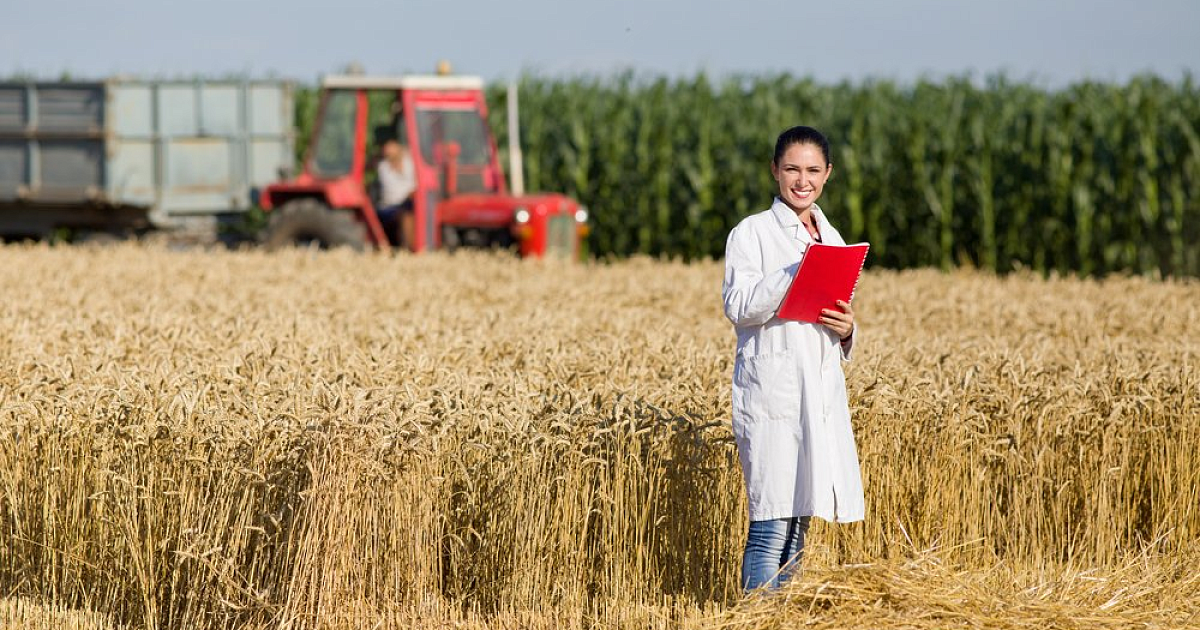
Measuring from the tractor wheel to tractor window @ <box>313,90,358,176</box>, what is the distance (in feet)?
1.41

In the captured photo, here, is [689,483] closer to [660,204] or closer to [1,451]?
[1,451]

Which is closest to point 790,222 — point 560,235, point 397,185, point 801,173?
point 801,173

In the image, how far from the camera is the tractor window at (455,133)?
13594 mm

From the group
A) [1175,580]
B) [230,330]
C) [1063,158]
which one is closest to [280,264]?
[230,330]

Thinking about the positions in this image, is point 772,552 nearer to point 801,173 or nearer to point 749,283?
point 749,283

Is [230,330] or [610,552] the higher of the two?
[230,330]

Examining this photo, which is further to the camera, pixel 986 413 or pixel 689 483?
pixel 986 413

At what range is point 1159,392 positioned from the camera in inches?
241

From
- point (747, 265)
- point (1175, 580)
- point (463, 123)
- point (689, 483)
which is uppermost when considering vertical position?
point (463, 123)

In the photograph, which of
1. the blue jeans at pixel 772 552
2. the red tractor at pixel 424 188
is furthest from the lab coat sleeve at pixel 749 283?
the red tractor at pixel 424 188

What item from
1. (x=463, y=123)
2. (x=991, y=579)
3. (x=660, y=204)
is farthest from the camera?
(x=660, y=204)

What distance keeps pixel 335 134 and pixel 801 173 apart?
1032 cm

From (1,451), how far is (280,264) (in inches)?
251

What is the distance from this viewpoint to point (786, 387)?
174 inches
